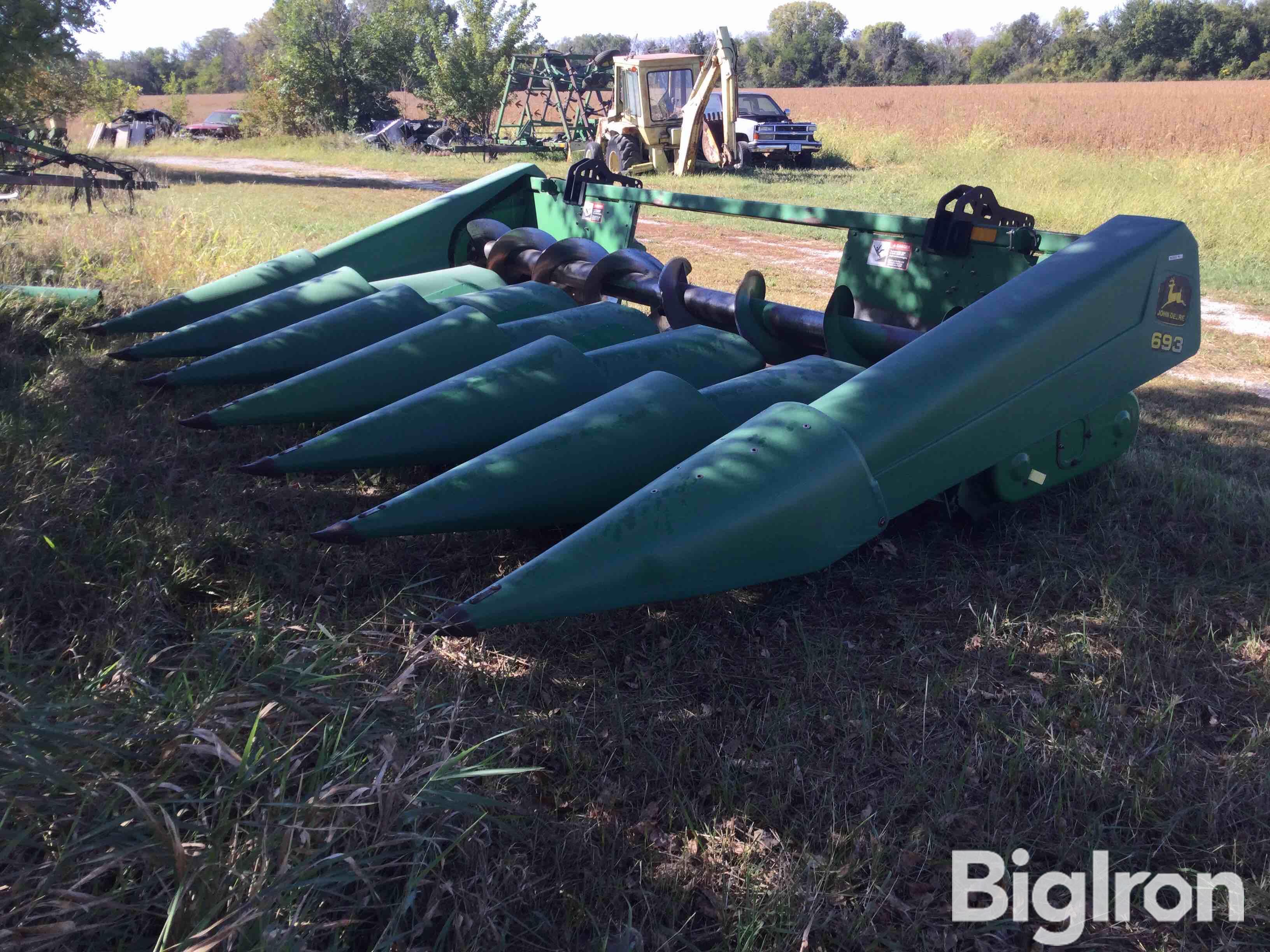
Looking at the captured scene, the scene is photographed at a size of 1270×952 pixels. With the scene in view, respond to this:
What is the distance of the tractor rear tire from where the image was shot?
20.4 metres

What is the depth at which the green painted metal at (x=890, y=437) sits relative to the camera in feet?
7.77

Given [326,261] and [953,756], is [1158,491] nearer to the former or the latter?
[953,756]

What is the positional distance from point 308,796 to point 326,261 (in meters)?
4.04

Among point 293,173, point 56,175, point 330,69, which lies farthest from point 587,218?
point 330,69

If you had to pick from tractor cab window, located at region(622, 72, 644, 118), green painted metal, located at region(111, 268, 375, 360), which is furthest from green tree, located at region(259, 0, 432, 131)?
green painted metal, located at region(111, 268, 375, 360)

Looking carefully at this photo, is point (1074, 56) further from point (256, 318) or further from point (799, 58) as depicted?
point (256, 318)

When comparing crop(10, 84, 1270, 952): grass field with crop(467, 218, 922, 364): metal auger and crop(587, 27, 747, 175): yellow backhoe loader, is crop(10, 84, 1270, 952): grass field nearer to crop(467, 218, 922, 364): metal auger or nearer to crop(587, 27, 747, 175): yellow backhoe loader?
crop(467, 218, 922, 364): metal auger

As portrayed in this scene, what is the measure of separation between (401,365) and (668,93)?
61.6 ft

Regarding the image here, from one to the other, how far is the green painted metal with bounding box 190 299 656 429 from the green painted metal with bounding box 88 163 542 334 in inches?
52.2

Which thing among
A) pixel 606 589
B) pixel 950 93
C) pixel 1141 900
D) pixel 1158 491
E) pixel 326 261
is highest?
pixel 950 93

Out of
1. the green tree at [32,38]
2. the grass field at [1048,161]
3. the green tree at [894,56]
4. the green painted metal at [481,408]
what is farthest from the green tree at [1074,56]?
the green painted metal at [481,408]

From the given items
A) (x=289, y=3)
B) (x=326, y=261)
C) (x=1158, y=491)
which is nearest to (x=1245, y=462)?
(x=1158, y=491)

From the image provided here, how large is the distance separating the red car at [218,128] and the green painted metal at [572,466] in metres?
37.8

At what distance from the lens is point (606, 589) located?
2328 millimetres
